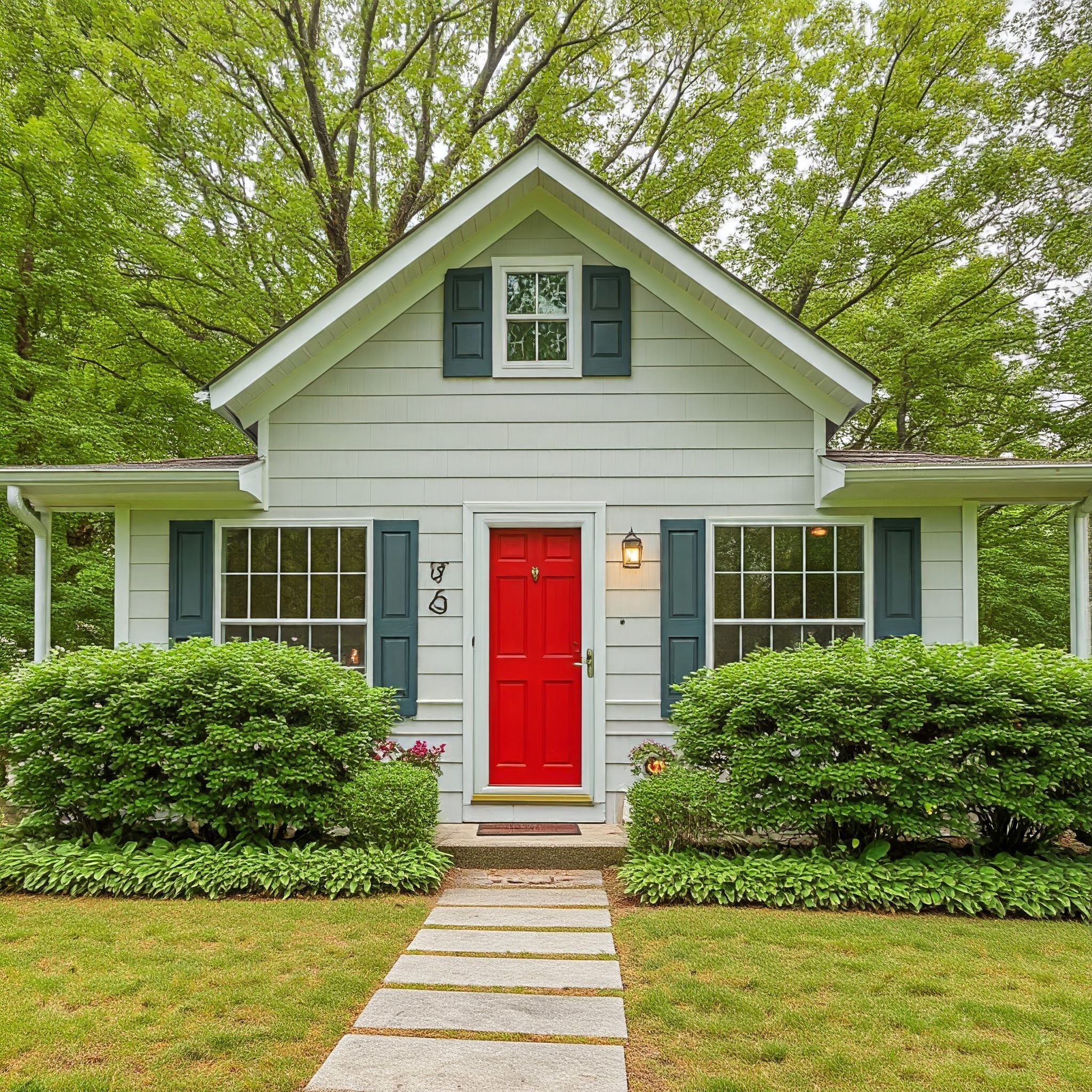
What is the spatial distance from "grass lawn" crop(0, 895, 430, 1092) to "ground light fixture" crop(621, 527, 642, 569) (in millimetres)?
2760

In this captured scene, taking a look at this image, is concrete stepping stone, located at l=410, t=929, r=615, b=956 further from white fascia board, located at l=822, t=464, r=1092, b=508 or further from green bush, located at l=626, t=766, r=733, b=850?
white fascia board, located at l=822, t=464, r=1092, b=508

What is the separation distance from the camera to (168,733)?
14.9 feet

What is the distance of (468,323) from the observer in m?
5.78

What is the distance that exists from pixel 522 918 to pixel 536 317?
4301 millimetres

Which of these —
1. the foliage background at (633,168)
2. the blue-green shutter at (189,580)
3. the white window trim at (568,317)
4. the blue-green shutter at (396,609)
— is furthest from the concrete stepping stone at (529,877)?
the foliage background at (633,168)

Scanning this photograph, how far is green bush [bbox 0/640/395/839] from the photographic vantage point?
446 centimetres

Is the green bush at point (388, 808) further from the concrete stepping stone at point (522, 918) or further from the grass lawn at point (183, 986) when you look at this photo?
the concrete stepping stone at point (522, 918)

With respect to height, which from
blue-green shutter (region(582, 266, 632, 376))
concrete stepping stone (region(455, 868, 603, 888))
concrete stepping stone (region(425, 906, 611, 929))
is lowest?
concrete stepping stone (region(455, 868, 603, 888))

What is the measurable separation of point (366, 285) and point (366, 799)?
369 centimetres

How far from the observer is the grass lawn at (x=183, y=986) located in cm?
248

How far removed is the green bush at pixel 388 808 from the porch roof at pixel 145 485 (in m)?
2.39

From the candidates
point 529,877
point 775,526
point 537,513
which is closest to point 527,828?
point 529,877

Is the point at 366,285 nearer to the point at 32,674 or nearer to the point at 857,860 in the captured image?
the point at 32,674

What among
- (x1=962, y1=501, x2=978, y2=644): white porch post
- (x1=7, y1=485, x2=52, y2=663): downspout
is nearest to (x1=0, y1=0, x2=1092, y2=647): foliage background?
(x1=7, y1=485, x2=52, y2=663): downspout
